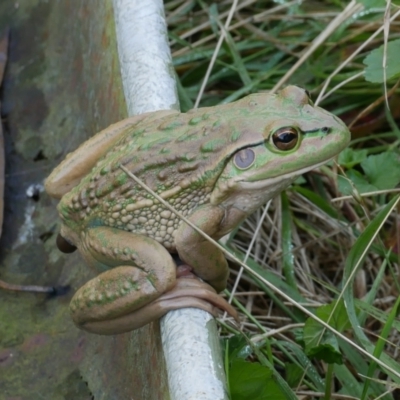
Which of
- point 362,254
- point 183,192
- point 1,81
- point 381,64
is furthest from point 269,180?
point 1,81

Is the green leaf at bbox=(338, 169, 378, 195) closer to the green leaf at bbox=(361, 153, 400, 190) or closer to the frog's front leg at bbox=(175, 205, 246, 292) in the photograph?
the green leaf at bbox=(361, 153, 400, 190)

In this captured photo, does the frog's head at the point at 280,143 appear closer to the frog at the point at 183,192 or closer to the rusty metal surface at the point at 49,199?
the frog at the point at 183,192

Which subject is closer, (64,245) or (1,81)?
(64,245)

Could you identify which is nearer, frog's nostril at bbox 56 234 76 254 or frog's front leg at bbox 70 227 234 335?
frog's front leg at bbox 70 227 234 335

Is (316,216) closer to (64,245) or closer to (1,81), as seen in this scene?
(64,245)

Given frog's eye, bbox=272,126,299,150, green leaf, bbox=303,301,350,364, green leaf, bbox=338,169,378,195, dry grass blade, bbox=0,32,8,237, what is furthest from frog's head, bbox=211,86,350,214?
dry grass blade, bbox=0,32,8,237

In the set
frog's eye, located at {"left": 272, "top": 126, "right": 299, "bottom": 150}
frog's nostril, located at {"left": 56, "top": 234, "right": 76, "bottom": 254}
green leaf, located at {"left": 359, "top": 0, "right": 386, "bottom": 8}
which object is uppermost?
frog's eye, located at {"left": 272, "top": 126, "right": 299, "bottom": 150}

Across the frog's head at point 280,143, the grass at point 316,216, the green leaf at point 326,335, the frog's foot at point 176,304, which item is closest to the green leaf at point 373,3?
the grass at point 316,216

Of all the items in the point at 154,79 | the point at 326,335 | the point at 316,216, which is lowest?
the point at 316,216
